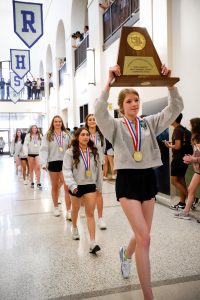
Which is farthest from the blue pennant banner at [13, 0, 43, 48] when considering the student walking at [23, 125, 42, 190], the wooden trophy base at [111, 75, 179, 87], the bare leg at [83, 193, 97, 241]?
the wooden trophy base at [111, 75, 179, 87]

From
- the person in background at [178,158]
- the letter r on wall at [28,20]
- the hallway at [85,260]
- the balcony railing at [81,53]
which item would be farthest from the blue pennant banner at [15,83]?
the person in background at [178,158]

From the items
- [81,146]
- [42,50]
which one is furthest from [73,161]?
[42,50]

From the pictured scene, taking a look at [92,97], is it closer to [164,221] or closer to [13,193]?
[13,193]

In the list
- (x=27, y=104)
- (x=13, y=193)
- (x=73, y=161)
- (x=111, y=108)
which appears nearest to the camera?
(x=73, y=161)

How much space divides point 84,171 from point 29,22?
23.8 ft

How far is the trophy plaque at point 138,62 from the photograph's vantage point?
240 cm

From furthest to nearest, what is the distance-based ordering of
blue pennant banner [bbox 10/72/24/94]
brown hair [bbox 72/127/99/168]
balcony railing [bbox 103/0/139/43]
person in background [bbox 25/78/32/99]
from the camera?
person in background [bbox 25/78/32/99], blue pennant banner [bbox 10/72/24/94], balcony railing [bbox 103/0/139/43], brown hair [bbox 72/127/99/168]

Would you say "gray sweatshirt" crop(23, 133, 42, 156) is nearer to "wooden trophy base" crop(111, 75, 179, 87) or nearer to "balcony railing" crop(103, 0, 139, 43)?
"balcony railing" crop(103, 0, 139, 43)

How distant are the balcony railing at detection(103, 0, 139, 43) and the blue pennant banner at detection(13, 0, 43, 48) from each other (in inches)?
80.3

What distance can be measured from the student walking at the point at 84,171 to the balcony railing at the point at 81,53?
957cm

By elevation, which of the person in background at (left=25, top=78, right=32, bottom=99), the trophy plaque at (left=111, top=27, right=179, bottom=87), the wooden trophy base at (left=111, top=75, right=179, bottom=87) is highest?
the person in background at (left=25, top=78, right=32, bottom=99)

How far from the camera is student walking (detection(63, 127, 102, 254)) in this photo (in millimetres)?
3889

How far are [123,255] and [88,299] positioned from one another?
54 cm

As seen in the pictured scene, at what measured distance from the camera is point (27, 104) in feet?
89.5
